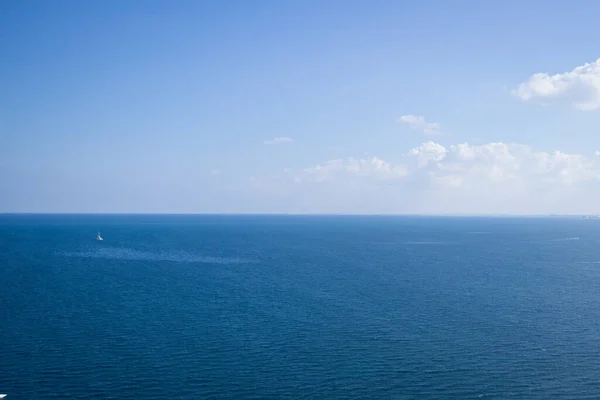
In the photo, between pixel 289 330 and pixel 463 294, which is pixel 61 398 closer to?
pixel 289 330

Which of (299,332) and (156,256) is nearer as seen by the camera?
(299,332)

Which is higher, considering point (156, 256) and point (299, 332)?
point (156, 256)

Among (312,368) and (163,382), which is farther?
(312,368)

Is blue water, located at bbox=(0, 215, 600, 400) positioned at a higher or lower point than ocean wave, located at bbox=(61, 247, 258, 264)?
lower

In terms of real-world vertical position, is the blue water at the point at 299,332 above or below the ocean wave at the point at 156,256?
below

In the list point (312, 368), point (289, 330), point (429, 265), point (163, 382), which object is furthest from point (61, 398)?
point (429, 265)
